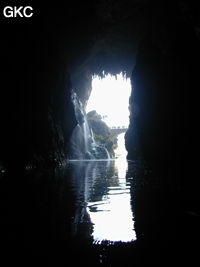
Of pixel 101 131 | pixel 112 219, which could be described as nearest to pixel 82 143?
pixel 101 131

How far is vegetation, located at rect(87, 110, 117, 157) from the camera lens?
6562 centimetres

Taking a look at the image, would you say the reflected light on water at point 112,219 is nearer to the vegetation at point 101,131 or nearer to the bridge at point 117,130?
the vegetation at point 101,131

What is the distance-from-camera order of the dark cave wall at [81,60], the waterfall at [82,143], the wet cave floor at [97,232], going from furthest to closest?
1. the waterfall at [82,143]
2. the dark cave wall at [81,60]
3. the wet cave floor at [97,232]

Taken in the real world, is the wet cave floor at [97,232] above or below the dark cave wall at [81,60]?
below

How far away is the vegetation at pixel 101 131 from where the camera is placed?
215ft

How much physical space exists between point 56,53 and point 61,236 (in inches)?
798

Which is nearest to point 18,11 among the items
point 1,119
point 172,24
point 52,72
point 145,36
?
point 1,119

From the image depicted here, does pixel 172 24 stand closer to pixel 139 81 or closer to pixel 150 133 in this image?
pixel 139 81

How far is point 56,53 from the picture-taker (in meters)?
21.6

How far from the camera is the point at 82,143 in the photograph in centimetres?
5150

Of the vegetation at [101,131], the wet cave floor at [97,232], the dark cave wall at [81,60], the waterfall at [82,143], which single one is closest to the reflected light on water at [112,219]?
the wet cave floor at [97,232]

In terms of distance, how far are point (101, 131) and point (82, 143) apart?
1862cm

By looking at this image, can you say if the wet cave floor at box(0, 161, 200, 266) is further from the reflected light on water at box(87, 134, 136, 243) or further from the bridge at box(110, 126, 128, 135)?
the bridge at box(110, 126, 128, 135)

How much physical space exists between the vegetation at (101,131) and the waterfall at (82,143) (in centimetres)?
859
